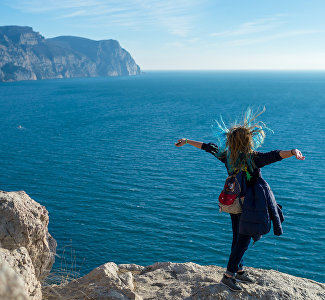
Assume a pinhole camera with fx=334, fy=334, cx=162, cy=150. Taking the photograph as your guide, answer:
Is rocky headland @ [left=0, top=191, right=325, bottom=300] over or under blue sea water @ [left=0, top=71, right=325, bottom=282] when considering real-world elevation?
over

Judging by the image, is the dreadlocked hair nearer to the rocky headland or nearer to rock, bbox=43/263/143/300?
the rocky headland

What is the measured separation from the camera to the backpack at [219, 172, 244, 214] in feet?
17.4

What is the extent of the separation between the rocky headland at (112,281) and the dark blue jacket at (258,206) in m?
1.22

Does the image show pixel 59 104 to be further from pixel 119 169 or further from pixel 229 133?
pixel 229 133

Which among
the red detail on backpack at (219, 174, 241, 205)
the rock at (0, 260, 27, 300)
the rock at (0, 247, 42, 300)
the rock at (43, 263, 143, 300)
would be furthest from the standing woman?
the rock at (0, 260, 27, 300)

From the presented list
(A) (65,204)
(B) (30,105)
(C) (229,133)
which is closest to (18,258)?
(C) (229,133)

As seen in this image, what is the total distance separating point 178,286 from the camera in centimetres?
600

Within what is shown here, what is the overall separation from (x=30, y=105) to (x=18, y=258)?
11010 centimetres

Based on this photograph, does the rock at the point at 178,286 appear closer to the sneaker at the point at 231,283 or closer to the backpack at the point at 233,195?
the sneaker at the point at 231,283

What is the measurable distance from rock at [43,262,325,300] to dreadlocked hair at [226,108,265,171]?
2135 millimetres

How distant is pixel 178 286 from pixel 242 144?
2820mm

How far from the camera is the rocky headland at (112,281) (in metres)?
5.31

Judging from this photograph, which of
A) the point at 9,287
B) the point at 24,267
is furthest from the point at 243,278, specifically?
the point at 9,287

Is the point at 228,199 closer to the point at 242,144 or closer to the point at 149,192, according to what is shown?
the point at 242,144
